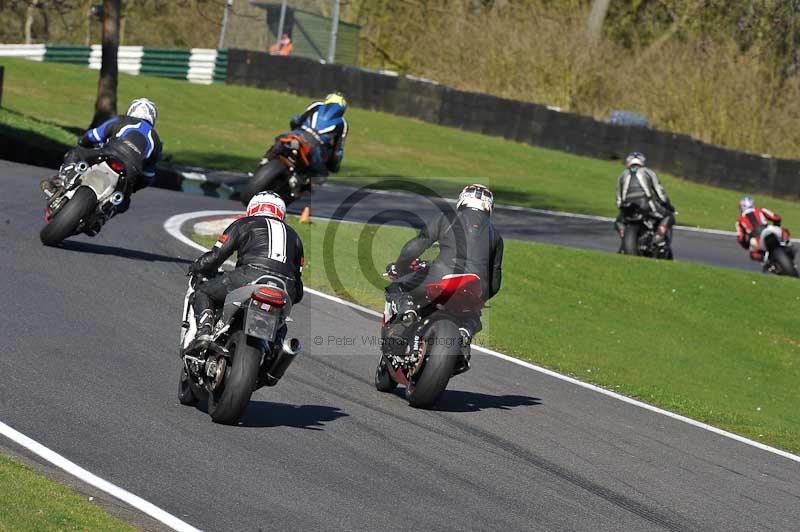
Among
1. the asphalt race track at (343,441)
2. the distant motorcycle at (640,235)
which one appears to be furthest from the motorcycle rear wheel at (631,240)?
the asphalt race track at (343,441)

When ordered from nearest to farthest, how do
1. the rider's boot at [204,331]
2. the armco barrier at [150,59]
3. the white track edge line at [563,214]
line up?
1. the rider's boot at [204,331]
2. the white track edge line at [563,214]
3. the armco barrier at [150,59]

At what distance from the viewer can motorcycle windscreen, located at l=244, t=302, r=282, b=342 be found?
7.69m

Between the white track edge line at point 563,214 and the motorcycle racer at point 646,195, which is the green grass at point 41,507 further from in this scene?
the white track edge line at point 563,214

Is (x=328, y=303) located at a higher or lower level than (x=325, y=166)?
lower

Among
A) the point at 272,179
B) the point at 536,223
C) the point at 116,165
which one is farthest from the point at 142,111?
the point at 536,223

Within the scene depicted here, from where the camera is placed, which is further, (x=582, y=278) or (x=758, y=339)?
(x=582, y=278)

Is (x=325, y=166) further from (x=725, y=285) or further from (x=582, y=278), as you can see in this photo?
(x=725, y=285)

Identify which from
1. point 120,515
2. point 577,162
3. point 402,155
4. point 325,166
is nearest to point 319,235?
point 325,166

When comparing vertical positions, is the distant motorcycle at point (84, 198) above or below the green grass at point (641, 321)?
above

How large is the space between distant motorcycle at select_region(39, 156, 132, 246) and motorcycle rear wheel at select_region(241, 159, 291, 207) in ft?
7.08

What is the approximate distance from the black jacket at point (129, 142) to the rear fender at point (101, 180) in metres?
0.18

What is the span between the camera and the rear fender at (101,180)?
1285 cm

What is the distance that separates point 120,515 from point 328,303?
23.7 feet

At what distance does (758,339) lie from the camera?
15359 millimetres
